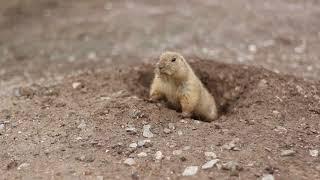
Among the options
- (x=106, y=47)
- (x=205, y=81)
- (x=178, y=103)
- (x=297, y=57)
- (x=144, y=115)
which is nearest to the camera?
(x=144, y=115)

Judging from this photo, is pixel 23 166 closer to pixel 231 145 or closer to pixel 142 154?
pixel 142 154

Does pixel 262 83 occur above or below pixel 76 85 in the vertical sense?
above

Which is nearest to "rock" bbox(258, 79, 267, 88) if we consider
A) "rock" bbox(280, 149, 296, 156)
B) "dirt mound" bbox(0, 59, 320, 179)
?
"dirt mound" bbox(0, 59, 320, 179)

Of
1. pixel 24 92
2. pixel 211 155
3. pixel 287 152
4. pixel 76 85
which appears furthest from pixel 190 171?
pixel 24 92

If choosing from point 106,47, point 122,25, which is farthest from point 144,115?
point 122,25

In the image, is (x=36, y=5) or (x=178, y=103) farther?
(x=36, y=5)

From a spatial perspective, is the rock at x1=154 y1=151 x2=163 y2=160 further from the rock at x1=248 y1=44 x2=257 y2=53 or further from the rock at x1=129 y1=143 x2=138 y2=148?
the rock at x1=248 y1=44 x2=257 y2=53

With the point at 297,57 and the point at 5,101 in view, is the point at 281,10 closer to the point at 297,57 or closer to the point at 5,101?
the point at 297,57
